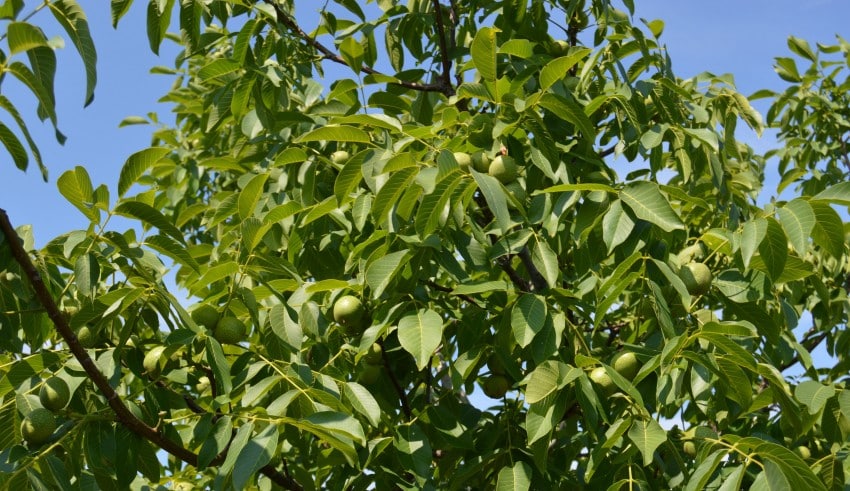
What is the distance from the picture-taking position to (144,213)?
73.5 inches

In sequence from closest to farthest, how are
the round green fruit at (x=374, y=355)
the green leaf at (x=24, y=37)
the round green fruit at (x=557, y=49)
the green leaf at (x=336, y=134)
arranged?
the green leaf at (x=24, y=37)
the green leaf at (x=336, y=134)
the round green fruit at (x=374, y=355)
the round green fruit at (x=557, y=49)

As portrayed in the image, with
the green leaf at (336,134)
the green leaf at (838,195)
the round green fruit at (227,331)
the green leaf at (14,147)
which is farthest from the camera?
the round green fruit at (227,331)

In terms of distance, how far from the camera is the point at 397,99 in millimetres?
2725

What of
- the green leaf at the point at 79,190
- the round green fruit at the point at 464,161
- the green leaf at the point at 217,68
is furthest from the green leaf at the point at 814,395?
the green leaf at the point at 217,68

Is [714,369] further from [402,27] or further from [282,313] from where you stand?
[402,27]

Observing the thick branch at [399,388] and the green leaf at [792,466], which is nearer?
A: the green leaf at [792,466]

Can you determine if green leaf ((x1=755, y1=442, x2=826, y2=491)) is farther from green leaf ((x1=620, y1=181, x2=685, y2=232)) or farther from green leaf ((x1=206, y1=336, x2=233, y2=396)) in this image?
green leaf ((x1=206, y1=336, x2=233, y2=396))

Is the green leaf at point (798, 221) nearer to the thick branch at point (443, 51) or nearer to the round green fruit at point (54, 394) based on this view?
the thick branch at point (443, 51)

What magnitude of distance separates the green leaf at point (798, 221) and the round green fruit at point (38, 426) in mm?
1776

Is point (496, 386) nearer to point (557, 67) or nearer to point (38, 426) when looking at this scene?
point (557, 67)

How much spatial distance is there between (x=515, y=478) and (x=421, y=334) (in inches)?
18.5

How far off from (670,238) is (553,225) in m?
0.40

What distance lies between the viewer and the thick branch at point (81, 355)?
152 cm

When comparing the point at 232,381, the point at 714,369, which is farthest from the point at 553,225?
the point at 232,381
